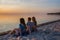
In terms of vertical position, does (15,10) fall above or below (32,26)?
above

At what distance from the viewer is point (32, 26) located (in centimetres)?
446

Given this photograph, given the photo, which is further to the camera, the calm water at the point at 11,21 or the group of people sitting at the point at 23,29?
the calm water at the point at 11,21

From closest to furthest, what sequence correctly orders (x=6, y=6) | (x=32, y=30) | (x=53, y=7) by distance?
(x=32, y=30)
(x=6, y=6)
(x=53, y=7)

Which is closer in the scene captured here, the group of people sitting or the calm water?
the group of people sitting

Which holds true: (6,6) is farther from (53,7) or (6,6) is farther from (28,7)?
(53,7)

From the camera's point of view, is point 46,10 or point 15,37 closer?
point 15,37

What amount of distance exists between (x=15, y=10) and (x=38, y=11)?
1.16m

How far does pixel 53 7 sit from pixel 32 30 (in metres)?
4.39

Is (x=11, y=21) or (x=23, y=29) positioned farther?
(x=11, y=21)

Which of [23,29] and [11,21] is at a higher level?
[11,21]

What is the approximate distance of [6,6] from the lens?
8117 mm

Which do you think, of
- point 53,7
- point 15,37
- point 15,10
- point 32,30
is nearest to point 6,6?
point 15,10

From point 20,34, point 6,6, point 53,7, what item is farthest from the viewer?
point 53,7

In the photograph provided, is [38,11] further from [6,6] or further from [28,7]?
[6,6]
